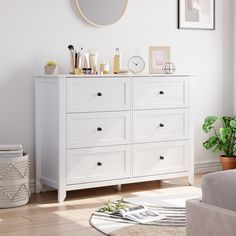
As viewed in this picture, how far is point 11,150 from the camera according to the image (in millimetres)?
4445

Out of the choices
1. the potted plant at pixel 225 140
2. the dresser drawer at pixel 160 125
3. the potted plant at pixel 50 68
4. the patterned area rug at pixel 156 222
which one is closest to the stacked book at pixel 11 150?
the potted plant at pixel 50 68

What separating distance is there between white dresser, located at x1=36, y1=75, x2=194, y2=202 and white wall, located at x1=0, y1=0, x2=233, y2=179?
0.18m

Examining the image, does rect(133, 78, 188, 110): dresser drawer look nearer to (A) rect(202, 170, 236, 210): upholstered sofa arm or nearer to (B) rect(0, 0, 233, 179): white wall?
(B) rect(0, 0, 233, 179): white wall

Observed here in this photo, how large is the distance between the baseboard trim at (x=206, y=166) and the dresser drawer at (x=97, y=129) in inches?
47.0

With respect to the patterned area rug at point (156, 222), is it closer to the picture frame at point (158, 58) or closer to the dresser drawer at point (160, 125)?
the dresser drawer at point (160, 125)

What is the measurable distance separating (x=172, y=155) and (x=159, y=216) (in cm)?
108

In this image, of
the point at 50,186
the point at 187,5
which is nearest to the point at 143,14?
the point at 187,5

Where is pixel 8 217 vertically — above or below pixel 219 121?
below

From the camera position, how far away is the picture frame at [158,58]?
528 cm

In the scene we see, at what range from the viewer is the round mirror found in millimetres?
4984

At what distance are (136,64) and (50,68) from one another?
2.61 feet

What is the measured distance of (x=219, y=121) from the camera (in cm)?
591

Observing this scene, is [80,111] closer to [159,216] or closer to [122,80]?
[122,80]

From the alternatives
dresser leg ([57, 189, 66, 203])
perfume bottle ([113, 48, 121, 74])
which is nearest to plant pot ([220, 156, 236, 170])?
perfume bottle ([113, 48, 121, 74])
